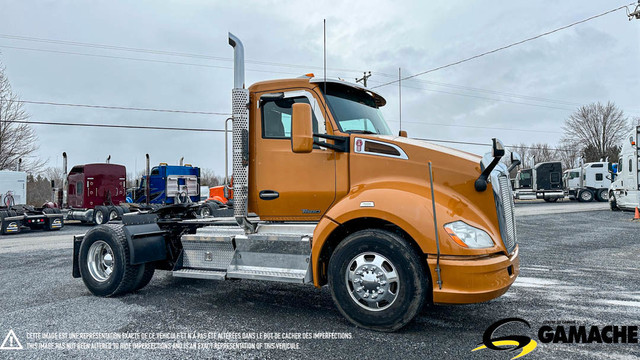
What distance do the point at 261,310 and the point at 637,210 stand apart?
742 inches

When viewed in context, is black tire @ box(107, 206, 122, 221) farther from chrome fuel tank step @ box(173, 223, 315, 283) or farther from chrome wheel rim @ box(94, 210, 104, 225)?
chrome fuel tank step @ box(173, 223, 315, 283)

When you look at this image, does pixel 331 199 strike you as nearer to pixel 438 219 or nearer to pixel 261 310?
pixel 438 219

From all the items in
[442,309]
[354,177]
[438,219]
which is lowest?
[442,309]

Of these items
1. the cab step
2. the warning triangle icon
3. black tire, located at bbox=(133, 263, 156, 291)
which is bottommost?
the warning triangle icon

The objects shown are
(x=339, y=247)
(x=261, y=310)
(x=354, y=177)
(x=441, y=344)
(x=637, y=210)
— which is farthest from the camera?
(x=637, y=210)

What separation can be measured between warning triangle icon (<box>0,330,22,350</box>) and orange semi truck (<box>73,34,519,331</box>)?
146 centimetres

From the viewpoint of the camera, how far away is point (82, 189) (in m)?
20.0

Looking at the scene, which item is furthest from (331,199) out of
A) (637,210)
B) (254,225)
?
(637,210)

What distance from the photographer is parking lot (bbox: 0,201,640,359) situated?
3588 millimetres

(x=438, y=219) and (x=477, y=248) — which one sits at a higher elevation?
(x=438, y=219)

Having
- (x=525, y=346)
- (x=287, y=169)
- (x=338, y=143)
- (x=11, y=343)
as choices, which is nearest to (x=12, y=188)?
(x=11, y=343)

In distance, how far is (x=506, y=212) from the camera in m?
4.24

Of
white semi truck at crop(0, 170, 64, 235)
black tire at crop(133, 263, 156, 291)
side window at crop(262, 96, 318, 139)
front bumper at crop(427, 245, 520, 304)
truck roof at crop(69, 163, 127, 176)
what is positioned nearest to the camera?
front bumper at crop(427, 245, 520, 304)

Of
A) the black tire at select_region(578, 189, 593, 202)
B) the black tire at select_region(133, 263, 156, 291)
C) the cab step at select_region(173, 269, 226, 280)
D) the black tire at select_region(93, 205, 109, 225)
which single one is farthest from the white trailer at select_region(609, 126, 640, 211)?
the black tire at select_region(93, 205, 109, 225)
